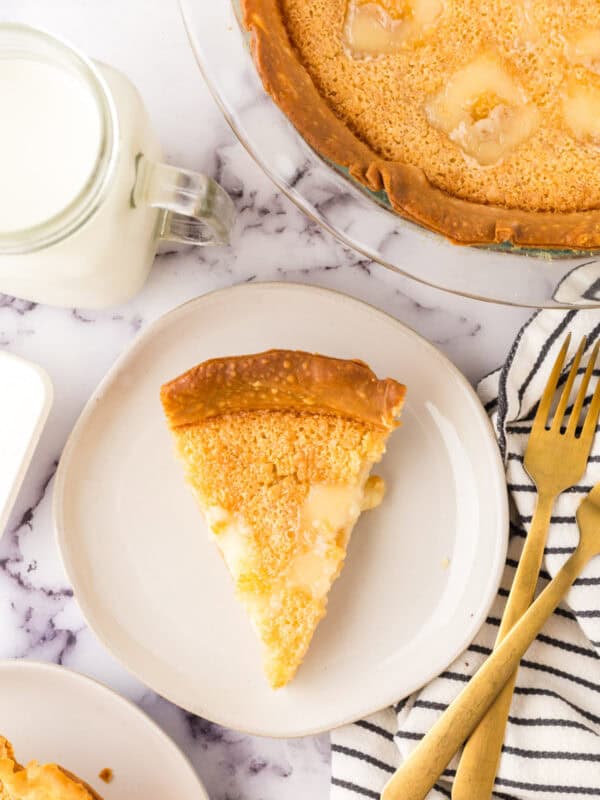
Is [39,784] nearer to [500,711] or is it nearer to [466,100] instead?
[500,711]

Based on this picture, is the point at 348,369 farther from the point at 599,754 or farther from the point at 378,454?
the point at 599,754

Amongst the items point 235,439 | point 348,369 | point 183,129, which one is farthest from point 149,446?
point 183,129

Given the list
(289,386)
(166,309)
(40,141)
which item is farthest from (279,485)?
(40,141)

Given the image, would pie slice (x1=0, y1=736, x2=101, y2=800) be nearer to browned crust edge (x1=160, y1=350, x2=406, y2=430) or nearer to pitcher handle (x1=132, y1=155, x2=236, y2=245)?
browned crust edge (x1=160, y1=350, x2=406, y2=430)

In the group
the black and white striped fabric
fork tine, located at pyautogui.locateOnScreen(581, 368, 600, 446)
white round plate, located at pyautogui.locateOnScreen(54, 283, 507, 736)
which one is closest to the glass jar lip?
white round plate, located at pyautogui.locateOnScreen(54, 283, 507, 736)

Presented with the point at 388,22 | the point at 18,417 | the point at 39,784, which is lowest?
the point at 39,784

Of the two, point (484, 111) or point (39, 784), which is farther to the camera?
point (39, 784)
